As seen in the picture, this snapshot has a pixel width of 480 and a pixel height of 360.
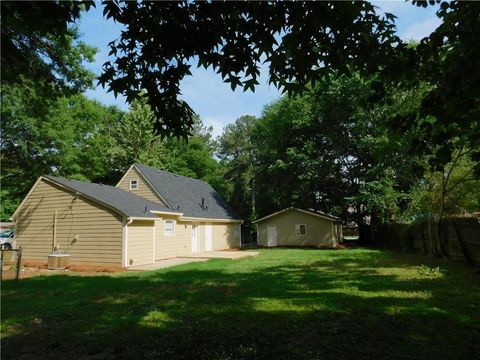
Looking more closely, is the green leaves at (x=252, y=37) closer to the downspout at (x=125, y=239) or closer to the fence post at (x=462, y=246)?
the fence post at (x=462, y=246)

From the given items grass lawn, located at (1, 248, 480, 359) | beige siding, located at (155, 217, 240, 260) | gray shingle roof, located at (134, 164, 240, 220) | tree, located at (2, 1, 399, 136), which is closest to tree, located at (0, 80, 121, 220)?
gray shingle roof, located at (134, 164, 240, 220)

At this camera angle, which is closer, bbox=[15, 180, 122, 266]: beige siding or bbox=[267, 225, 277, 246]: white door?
bbox=[15, 180, 122, 266]: beige siding

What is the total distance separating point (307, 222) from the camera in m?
32.6

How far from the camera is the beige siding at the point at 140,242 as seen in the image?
17.5m

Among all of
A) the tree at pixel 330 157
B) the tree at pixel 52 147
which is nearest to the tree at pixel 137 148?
the tree at pixel 52 147

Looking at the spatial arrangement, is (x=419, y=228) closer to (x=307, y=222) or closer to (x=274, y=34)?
(x=307, y=222)

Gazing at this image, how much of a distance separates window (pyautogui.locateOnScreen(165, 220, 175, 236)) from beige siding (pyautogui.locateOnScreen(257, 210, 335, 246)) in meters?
13.1

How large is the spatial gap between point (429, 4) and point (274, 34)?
302 centimetres

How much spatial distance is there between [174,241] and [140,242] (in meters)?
4.23

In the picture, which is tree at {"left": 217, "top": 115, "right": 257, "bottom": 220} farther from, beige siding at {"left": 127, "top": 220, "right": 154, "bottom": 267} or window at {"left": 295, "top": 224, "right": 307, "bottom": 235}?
beige siding at {"left": 127, "top": 220, "right": 154, "bottom": 267}

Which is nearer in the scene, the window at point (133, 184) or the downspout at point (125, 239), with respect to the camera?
the downspout at point (125, 239)

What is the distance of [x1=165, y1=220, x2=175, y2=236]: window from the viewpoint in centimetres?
2177

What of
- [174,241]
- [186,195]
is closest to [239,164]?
[186,195]

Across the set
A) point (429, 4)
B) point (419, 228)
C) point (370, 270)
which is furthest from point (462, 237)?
point (429, 4)
